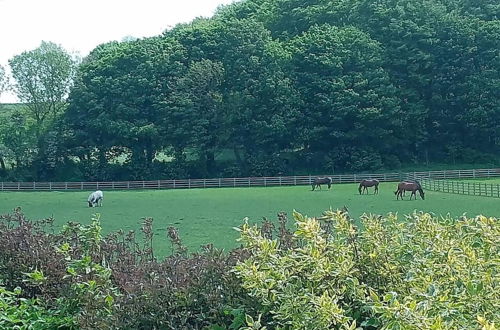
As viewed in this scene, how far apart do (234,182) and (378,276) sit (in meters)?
37.4

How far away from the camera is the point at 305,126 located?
43.8 metres

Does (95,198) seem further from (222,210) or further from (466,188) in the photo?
(466,188)

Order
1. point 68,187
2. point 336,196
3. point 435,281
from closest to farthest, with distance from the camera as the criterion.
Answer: point 435,281 → point 336,196 → point 68,187

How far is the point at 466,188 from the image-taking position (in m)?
30.0

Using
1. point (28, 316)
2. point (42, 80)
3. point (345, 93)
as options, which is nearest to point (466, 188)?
point (345, 93)

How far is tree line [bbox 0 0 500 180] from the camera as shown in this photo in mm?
43094

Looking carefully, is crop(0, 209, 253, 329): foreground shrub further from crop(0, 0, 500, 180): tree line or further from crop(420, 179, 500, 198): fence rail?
crop(0, 0, 500, 180): tree line

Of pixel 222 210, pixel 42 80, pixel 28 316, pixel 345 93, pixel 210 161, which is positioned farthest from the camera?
pixel 42 80

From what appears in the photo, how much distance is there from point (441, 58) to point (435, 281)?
4411cm

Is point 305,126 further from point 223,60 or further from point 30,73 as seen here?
point 30,73

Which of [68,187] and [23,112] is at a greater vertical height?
[23,112]

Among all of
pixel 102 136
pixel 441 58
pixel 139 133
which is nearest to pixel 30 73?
pixel 102 136

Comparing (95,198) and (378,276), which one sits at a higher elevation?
(378,276)

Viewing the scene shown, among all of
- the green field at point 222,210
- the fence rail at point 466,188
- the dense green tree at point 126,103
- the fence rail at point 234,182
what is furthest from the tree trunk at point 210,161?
the green field at point 222,210
